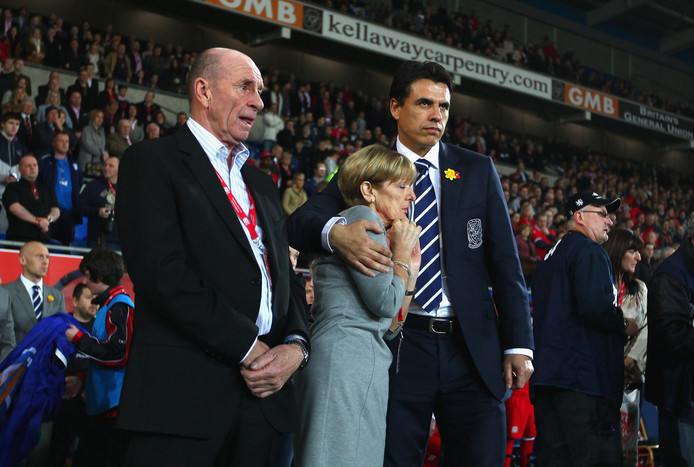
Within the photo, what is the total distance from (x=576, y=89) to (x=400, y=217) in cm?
2109

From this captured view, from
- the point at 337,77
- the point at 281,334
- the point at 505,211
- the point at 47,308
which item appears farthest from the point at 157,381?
the point at 337,77

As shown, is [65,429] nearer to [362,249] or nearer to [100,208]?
[100,208]

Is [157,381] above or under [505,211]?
under

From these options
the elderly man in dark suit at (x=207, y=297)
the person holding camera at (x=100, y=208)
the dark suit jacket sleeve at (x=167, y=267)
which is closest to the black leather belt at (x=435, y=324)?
the elderly man in dark suit at (x=207, y=297)

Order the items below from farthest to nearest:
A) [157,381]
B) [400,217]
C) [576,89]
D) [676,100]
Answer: [676,100], [576,89], [400,217], [157,381]

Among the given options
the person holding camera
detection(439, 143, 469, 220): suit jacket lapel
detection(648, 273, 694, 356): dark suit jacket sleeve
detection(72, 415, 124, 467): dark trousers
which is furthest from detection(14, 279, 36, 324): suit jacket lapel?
detection(648, 273, 694, 356): dark suit jacket sleeve

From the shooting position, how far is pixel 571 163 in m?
22.3

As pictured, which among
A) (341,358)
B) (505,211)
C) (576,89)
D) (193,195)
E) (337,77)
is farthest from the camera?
(576,89)

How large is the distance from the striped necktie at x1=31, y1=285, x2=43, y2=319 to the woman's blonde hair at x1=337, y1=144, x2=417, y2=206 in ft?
12.4

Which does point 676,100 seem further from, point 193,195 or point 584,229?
point 193,195

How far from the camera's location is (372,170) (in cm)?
242

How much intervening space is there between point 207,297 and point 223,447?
1.43 feet

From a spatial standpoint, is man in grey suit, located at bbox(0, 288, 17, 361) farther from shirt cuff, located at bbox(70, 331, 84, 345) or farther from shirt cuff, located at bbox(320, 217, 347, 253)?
shirt cuff, located at bbox(320, 217, 347, 253)

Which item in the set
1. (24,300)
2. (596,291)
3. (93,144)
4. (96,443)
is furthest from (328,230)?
(93,144)
